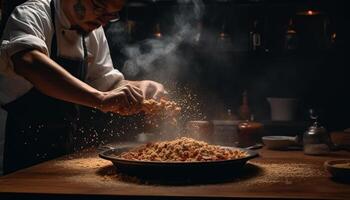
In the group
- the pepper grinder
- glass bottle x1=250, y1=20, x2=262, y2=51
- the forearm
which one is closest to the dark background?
glass bottle x1=250, y1=20, x2=262, y2=51

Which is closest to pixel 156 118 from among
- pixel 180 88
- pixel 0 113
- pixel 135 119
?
pixel 0 113

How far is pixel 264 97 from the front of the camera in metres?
5.65

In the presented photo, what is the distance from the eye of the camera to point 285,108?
16.7ft

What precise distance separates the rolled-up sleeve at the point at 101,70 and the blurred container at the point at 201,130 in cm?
64

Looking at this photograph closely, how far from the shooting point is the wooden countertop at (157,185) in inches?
62.9

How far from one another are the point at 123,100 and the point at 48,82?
430mm

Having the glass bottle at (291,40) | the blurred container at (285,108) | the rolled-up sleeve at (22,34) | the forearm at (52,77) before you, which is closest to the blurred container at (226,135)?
the forearm at (52,77)

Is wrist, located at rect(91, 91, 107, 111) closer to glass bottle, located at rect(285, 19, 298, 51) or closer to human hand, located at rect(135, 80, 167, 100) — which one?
human hand, located at rect(135, 80, 167, 100)

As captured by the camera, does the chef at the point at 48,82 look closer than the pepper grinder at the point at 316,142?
Yes

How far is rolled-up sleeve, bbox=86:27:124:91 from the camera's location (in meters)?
3.22

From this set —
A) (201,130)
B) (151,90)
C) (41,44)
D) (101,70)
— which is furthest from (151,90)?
(41,44)

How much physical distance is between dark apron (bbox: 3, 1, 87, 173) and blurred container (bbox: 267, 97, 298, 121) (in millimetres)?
2946

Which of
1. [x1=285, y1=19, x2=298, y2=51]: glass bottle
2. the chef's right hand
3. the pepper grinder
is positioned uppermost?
[x1=285, y1=19, x2=298, y2=51]: glass bottle

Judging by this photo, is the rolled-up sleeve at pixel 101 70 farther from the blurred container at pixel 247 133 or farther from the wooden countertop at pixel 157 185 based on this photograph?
the wooden countertop at pixel 157 185
